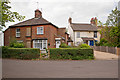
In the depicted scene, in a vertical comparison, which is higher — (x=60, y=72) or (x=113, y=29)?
(x=113, y=29)

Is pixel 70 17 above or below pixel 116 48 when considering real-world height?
above

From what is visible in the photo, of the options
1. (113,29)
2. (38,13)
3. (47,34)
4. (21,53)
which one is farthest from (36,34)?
(113,29)

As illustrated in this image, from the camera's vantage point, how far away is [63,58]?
42.1 ft

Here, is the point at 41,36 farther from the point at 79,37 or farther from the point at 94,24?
the point at 94,24

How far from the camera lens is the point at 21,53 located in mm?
13336

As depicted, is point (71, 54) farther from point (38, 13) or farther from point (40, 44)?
point (38, 13)

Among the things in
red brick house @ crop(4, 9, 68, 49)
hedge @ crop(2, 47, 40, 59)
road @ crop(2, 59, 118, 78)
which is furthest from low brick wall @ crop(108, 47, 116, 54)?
hedge @ crop(2, 47, 40, 59)

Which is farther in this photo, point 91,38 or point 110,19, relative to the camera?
point 91,38

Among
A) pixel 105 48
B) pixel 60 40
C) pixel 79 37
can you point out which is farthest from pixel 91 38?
pixel 60 40

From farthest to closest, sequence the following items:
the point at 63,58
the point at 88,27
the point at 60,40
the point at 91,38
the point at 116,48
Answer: the point at 88,27, the point at 91,38, the point at 60,40, the point at 116,48, the point at 63,58

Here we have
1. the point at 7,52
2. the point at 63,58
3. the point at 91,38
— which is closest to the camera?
the point at 63,58

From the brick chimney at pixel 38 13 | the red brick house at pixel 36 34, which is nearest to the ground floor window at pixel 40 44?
the red brick house at pixel 36 34

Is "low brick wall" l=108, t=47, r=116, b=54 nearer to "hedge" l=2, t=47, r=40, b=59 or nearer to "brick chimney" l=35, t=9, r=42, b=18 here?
"hedge" l=2, t=47, r=40, b=59

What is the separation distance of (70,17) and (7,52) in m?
25.5
